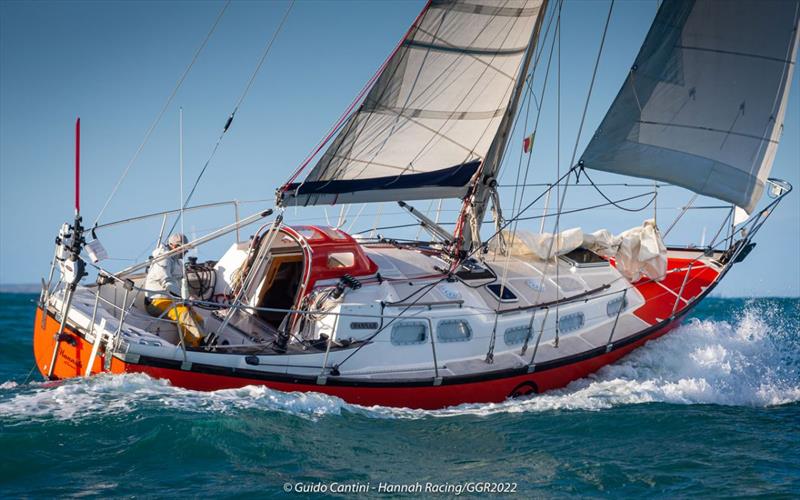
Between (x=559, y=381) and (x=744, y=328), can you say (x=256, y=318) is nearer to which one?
(x=559, y=381)

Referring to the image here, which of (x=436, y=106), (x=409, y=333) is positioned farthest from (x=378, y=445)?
(x=436, y=106)

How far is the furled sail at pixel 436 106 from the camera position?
1262 centimetres

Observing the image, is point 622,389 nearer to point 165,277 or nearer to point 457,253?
point 457,253

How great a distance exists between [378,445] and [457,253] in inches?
204

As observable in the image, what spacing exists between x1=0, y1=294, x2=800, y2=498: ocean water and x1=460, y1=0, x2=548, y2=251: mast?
3.47 metres

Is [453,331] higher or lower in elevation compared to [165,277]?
lower

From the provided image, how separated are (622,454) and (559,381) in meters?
2.95

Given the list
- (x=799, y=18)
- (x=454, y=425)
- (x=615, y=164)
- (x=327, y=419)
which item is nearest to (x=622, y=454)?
(x=454, y=425)

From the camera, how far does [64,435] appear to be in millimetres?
8875

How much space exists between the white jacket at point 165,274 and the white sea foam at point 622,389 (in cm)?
232

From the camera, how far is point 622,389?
41.2ft

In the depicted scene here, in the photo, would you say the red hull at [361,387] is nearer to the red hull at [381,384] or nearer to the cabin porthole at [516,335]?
the red hull at [381,384]

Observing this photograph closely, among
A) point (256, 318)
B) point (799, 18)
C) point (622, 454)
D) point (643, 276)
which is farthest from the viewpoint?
point (643, 276)

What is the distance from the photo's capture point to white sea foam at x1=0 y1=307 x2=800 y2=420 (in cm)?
964
